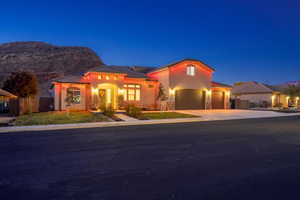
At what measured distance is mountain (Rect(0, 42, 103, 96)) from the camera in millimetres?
55175

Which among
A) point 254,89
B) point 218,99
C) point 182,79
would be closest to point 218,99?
point 218,99

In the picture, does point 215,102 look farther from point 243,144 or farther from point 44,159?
point 44,159

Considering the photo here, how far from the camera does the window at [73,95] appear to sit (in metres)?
17.8

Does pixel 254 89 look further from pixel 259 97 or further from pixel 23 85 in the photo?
pixel 23 85

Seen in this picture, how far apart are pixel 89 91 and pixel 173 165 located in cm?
1597

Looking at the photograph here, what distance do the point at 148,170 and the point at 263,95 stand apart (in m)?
34.9

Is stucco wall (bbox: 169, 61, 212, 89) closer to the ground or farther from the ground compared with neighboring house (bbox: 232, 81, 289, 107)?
farther from the ground

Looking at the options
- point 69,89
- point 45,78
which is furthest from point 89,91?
point 45,78

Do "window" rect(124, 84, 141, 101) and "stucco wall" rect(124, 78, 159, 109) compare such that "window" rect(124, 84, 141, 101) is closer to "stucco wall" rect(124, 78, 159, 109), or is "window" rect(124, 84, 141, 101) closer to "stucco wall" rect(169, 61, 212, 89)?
"stucco wall" rect(124, 78, 159, 109)

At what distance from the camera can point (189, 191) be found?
9.95 feet

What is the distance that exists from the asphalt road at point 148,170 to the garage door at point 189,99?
14.8m

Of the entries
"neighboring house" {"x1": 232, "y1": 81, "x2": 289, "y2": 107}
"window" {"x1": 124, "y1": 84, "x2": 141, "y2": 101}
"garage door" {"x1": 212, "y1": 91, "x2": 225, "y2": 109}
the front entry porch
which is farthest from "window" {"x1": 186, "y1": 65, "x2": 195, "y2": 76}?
"neighboring house" {"x1": 232, "y1": 81, "x2": 289, "y2": 107}

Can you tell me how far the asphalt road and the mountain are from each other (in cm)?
5220

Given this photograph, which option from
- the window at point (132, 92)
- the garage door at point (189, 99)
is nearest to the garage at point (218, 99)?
the garage door at point (189, 99)
